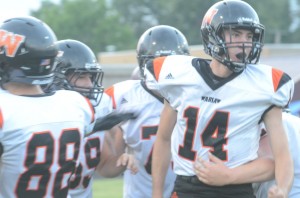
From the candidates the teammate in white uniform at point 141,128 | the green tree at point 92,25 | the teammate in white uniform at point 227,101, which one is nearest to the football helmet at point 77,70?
the teammate in white uniform at point 141,128

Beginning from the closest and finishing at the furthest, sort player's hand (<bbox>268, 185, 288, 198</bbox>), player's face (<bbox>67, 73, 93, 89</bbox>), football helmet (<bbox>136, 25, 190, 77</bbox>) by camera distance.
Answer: player's hand (<bbox>268, 185, 288, 198</bbox>) < player's face (<bbox>67, 73, 93, 89</bbox>) < football helmet (<bbox>136, 25, 190, 77</bbox>)

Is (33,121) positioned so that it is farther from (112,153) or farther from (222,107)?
(112,153)

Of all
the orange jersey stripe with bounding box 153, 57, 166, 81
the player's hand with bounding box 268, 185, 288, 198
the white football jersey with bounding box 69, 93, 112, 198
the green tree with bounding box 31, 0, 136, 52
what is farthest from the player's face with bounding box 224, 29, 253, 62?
the green tree with bounding box 31, 0, 136, 52

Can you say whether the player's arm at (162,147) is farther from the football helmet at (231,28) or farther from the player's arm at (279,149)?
the player's arm at (279,149)

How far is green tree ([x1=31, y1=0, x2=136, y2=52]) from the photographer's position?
53250mm

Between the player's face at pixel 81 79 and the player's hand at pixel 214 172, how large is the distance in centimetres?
132

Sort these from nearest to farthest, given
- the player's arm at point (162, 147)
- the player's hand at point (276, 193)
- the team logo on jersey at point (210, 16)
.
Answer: the player's hand at point (276, 193)
the team logo on jersey at point (210, 16)
the player's arm at point (162, 147)

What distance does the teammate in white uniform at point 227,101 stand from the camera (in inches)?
150

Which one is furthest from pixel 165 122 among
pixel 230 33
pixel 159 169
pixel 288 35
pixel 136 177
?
pixel 288 35

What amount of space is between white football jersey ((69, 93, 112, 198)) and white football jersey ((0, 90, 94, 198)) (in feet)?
3.57

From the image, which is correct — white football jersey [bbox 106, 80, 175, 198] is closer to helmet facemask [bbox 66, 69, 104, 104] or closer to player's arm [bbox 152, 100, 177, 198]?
helmet facemask [bbox 66, 69, 104, 104]

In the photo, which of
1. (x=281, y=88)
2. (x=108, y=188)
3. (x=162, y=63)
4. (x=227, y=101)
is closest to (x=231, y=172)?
(x=227, y=101)

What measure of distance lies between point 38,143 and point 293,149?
5.31ft

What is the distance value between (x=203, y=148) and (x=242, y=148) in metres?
0.23
